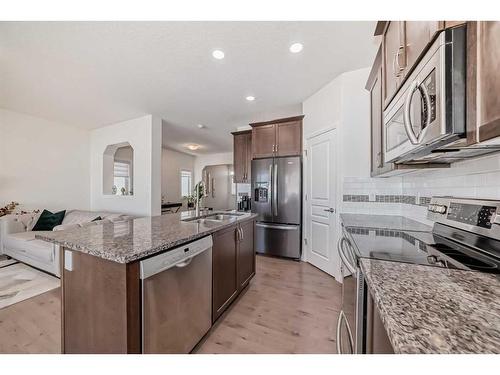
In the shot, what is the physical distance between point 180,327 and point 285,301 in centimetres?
122

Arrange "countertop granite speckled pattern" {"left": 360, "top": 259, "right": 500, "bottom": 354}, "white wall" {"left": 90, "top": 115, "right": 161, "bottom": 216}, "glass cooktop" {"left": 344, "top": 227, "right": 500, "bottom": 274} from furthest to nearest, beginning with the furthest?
"white wall" {"left": 90, "top": 115, "right": 161, "bottom": 216} → "glass cooktop" {"left": 344, "top": 227, "right": 500, "bottom": 274} → "countertop granite speckled pattern" {"left": 360, "top": 259, "right": 500, "bottom": 354}

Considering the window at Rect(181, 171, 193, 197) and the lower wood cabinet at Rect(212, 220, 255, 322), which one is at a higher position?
the window at Rect(181, 171, 193, 197)

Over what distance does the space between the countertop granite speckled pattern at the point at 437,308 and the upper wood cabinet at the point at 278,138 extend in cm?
289

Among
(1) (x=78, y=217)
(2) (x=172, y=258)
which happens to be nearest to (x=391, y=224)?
(2) (x=172, y=258)

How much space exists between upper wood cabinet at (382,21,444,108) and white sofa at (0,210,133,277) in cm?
343

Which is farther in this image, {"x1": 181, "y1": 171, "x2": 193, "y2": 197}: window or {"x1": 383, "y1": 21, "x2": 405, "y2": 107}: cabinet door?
{"x1": 181, "y1": 171, "x2": 193, "y2": 197}: window

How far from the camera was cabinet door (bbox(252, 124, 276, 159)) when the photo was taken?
368 centimetres

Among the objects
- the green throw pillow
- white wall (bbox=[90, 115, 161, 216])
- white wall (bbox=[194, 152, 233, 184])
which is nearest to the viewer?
the green throw pillow

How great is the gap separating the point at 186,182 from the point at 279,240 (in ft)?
18.2

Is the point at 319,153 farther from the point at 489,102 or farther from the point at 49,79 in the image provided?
the point at 49,79

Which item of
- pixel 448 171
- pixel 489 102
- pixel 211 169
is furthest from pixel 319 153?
pixel 211 169

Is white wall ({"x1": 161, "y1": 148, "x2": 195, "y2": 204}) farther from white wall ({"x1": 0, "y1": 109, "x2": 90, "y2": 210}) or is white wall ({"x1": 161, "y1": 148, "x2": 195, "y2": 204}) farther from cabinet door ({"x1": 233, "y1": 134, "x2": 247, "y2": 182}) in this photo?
cabinet door ({"x1": 233, "y1": 134, "x2": 247, "y2": 182})

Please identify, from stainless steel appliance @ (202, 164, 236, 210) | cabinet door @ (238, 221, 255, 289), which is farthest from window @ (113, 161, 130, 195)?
cabinet door @ (238, 221, 255, 289)

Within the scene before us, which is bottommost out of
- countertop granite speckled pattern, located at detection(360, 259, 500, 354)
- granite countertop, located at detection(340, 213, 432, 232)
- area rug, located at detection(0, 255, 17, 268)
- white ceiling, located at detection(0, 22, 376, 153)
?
area rug, located at detection(0, 255, 17, 268)
